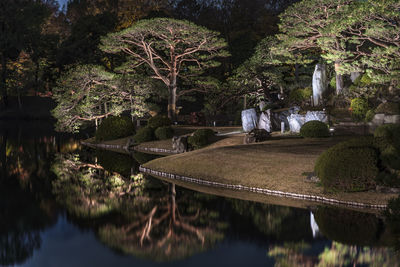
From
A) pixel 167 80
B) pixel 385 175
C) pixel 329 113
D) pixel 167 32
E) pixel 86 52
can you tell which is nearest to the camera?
pixel 385 175

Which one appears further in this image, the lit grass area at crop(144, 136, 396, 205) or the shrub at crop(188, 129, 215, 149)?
the shrub at crop(188, 129, 215, 149)

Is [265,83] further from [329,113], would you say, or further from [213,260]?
[213,260]

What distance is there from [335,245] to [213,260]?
2.99 m

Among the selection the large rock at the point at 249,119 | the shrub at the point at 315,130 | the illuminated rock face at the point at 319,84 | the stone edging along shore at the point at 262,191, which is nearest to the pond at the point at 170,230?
the stone edging along shore at the point at 262,191

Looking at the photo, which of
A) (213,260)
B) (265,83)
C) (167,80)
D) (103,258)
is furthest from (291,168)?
(167,80)

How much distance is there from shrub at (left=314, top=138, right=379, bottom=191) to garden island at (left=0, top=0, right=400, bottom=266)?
0.04 meters

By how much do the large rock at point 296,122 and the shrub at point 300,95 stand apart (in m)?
6.66

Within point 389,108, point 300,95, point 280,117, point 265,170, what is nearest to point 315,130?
point 389,108

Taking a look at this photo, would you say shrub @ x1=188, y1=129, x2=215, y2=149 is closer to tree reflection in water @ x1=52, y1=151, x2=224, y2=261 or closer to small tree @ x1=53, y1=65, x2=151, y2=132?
tree reflection in water @ x1=52, y1=151, x2=224, y2=261

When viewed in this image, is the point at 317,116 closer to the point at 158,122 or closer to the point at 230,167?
the point at 230,167

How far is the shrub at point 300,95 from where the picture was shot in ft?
113

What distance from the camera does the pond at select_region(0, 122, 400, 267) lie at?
1047 centimetres

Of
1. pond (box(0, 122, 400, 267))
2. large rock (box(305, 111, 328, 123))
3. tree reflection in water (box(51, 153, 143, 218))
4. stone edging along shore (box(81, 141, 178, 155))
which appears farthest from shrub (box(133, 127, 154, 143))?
pond (box(0, 122, 400, 267))

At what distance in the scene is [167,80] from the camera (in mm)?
40125
